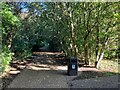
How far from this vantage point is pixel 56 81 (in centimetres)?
738

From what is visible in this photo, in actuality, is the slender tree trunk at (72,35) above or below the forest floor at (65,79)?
above

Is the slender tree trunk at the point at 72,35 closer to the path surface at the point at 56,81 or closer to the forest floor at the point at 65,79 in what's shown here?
the forest floor at the point at 65,79

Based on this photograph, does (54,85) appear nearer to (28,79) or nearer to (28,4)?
(28,79)

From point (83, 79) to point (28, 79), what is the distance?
65.9 inches

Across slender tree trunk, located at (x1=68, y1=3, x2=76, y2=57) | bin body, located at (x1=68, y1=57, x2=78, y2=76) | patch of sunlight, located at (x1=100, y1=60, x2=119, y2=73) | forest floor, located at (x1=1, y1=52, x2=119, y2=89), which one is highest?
slender tree trunk, located at (x1=68, y1=3, x2=76, y2=57)

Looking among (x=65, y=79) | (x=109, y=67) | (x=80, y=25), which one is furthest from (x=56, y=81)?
(x=109, y=67)

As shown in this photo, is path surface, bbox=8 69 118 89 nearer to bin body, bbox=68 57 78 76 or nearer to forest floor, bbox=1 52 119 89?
forest floor, bbox=1 52 119 89

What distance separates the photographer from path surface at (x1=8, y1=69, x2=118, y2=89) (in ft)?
22.1

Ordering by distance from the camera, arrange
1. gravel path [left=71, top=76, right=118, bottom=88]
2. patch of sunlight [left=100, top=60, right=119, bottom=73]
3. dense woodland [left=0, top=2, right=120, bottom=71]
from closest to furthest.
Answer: gravel path [left=71, top=76, right=118, bottom=88] → dense woodland [left=0, top=2, right=120, bottom=71] → patch of sunlight [left=100, top=60, right=119, bottom=73]

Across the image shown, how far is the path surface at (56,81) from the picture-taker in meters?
6.73

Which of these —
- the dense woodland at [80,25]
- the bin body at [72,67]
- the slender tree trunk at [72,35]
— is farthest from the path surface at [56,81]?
the slender tree trunk at [72,35]

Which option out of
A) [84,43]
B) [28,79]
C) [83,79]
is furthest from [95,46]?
[28,79]

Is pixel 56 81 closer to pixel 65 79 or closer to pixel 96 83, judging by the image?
pixel 65 79

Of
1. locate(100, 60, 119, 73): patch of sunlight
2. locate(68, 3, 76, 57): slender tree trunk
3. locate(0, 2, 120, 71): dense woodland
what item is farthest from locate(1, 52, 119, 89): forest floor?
locate(68, 3, 76, 57): slender tree trunk
